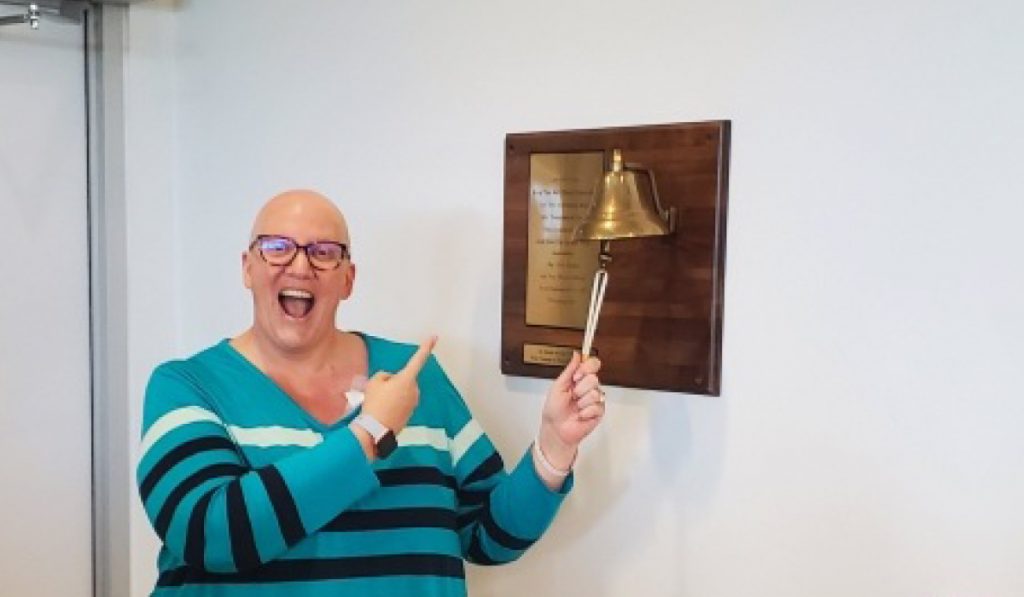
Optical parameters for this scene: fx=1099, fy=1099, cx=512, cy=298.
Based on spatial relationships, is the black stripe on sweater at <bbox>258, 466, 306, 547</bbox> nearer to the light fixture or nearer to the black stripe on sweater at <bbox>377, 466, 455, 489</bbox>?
the black stripe on sweater at <bbox>377, 466, 455, 489</bbox>

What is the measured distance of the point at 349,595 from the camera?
1.27 meters

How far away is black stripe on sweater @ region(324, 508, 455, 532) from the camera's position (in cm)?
129

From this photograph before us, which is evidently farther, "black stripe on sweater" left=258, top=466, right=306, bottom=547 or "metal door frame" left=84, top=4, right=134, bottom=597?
"metal door frame" left=84, top=4, right=134, bottom=597

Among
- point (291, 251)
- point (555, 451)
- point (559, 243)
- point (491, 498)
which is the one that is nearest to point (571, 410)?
point (555, 451)

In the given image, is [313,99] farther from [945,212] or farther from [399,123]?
[945,212]

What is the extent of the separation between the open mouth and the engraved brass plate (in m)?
0.36

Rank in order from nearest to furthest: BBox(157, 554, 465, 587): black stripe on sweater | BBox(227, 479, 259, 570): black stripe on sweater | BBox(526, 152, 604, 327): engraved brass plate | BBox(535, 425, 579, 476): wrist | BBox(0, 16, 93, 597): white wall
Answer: BBox(227, 479, 259, 570): black stripe on sweater < BBox(157, 554, 465, 587): black stripe on sweater < BBox(535, 425, 579, 476): wrist < BBox(526, 152, 604, 327): engraved brass plate < BBox(0, 16, 93, 597): white wall

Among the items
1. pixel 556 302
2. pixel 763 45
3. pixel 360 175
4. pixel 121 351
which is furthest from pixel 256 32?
pixel 763 45

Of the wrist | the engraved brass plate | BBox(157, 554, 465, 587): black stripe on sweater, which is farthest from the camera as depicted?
the engraved brass plate

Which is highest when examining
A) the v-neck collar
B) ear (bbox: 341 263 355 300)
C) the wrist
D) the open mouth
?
ear (bbox: 341 263 355 300)

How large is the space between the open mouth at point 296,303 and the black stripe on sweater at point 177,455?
18 cm

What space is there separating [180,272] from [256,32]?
1.54 ft

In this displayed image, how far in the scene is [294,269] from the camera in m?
1.31

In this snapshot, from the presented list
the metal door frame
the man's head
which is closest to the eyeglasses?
the man's head
